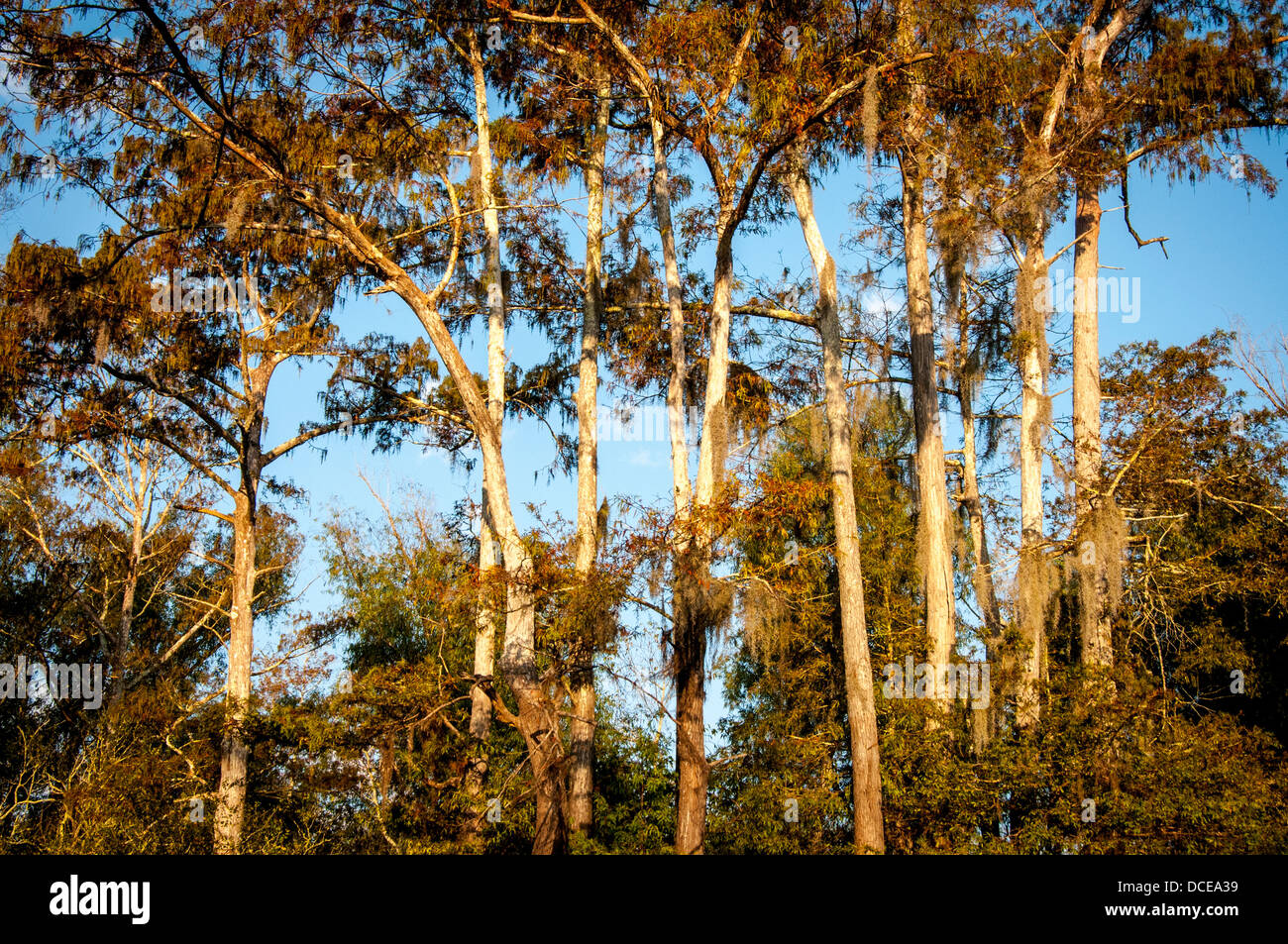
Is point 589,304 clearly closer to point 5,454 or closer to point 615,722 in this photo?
point 615,722

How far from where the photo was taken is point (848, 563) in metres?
13.6

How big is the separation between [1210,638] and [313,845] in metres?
14.4

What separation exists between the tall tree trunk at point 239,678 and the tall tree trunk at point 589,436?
14.9ft

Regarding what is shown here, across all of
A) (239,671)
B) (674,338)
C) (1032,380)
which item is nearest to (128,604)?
(239,671)

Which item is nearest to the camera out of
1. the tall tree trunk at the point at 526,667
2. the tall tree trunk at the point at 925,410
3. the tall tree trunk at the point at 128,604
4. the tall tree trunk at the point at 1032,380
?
the tall tree trunk at the point at 526,667

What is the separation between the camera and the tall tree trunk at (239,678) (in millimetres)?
13984

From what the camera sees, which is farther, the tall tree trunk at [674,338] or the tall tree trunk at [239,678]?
the tall tree trunk at [239,678]

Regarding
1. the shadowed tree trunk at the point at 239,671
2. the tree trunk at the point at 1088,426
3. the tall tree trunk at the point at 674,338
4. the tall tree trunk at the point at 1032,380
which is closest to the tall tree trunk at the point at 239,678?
the shadowed tree trunk at the point at 239,671

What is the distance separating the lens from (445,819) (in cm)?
1354

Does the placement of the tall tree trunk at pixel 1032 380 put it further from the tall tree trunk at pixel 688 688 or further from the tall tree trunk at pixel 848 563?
the tall tree trunk at pixel 688 688

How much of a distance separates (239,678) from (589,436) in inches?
264

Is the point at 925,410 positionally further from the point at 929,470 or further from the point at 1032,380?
the point at 1032,380

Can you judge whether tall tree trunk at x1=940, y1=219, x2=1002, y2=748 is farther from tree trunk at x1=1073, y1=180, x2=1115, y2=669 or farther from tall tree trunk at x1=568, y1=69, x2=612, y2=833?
tall tree trunk at x1=568, y1=69, x2=612, y2=833
